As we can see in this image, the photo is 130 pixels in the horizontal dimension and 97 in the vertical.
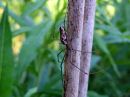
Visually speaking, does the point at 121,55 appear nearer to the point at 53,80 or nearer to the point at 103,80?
the point at 103,80

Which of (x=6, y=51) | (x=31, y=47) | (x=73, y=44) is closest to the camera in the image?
(x=73, y=44)

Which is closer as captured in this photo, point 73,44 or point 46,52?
point 73,44

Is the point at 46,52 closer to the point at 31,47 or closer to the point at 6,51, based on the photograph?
the point at 31,47

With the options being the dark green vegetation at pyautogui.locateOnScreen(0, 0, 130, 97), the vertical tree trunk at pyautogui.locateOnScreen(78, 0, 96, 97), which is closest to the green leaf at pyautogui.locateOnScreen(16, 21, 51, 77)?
the dark green vegetation at pyautogui.locateOnScreen(0, 0, 130, 97)

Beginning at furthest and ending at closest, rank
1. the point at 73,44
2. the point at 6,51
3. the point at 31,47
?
1. the point at 31,47
2. the point at 6,51
3. the point at 73,44

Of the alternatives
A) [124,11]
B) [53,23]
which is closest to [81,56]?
[53,23]

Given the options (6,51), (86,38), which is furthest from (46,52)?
(86,38)

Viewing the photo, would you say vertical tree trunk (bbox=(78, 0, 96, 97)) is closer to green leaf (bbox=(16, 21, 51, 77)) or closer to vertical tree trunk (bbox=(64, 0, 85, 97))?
vertical tree trunk (bbox=(64, 0, 85, 97))
